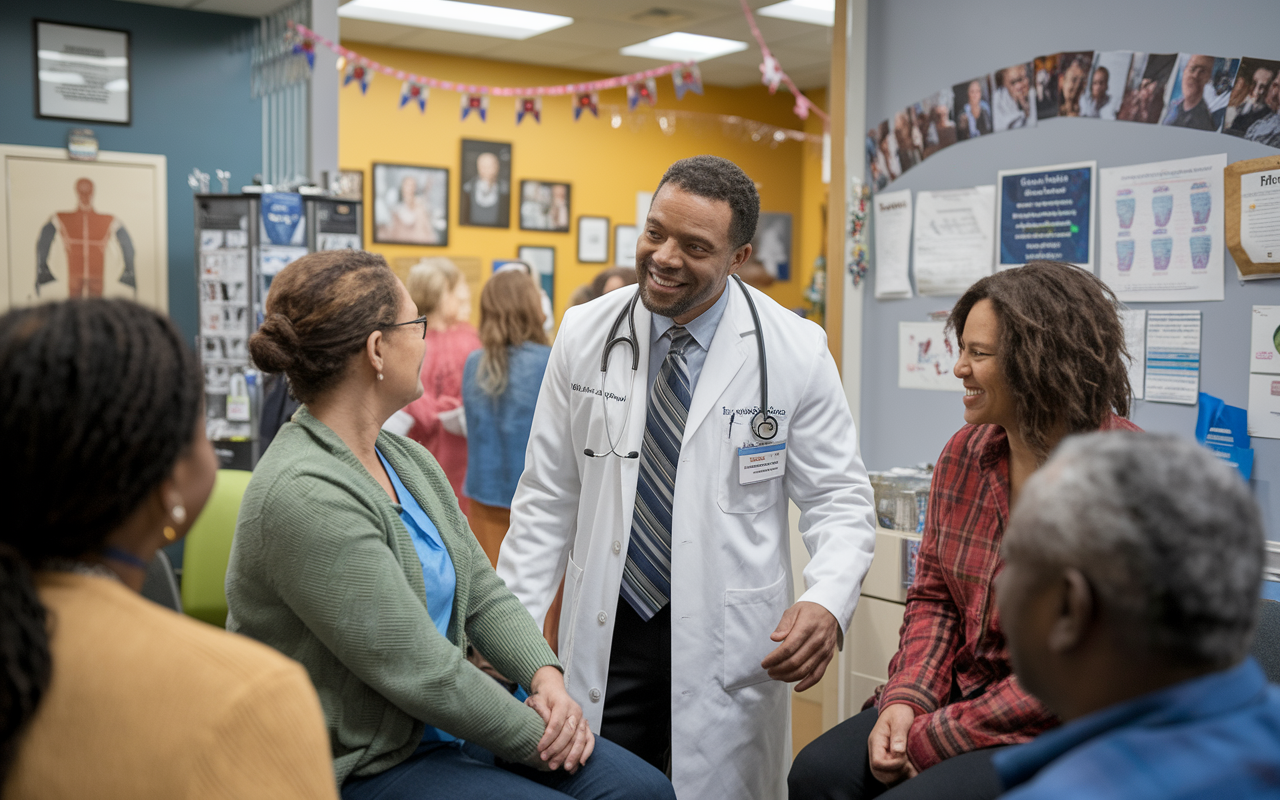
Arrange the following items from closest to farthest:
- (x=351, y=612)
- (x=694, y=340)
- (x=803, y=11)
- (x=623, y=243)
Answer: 1. (x=351, y=612)
2. (x=694, y=340)
3. (x=803, y=11)
4. (x=623, y=243)

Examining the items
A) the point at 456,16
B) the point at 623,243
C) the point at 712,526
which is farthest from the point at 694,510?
the point at 623,243

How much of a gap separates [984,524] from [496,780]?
1.02 meters

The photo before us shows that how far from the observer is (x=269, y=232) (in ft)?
16.4

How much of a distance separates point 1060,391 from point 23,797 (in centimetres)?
167

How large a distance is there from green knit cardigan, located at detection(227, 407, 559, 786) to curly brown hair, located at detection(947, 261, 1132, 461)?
1057mm

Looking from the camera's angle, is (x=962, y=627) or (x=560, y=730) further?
(x=962, y=627)

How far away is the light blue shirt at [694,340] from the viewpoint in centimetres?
215

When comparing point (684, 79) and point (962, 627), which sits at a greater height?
point (684, 79)

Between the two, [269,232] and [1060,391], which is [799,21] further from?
[1060,391]

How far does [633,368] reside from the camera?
6.99ft

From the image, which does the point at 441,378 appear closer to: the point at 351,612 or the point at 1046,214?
the point at 1046,214

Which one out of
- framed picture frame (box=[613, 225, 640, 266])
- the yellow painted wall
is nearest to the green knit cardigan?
the yellow painted wall

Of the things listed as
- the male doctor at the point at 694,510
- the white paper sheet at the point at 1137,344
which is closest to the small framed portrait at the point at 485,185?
the white paper sheet at the point at 1137,344

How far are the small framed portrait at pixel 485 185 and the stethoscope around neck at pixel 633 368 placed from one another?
6543mm
